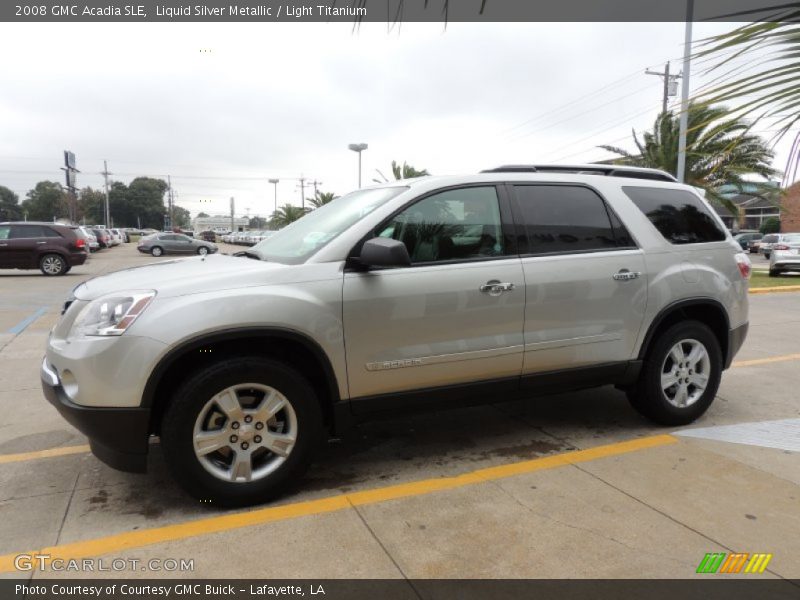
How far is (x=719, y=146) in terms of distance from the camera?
1.80 meters

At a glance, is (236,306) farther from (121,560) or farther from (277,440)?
(121,560)

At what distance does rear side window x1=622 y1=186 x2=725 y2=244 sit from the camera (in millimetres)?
4168

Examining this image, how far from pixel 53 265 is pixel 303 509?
58.4ft

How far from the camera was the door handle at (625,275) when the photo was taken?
3.84 meters

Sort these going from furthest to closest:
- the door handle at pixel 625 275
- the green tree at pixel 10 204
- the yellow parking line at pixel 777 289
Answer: the green tree at pixel 10 204, the yellow parking line at pixel 777 289, the door handle at pixel 625 275

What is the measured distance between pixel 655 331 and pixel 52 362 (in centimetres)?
380

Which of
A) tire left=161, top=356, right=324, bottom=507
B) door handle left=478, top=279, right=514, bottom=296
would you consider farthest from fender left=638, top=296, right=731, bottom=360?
tire left=161, top=356, right=324, bottom=507

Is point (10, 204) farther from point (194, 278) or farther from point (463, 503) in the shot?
point (463, 503)

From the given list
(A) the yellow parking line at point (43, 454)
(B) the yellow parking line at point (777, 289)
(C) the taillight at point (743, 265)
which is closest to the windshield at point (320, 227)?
(A) the yellow parking line at point (43, 454)

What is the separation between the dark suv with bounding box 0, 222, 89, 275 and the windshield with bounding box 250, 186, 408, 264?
53.6 ft

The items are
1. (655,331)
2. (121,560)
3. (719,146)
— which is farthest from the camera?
(655,331)

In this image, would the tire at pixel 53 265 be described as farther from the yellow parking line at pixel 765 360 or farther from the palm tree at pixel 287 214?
the palm tree at pixel 287 214

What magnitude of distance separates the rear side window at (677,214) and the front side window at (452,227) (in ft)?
4.03
